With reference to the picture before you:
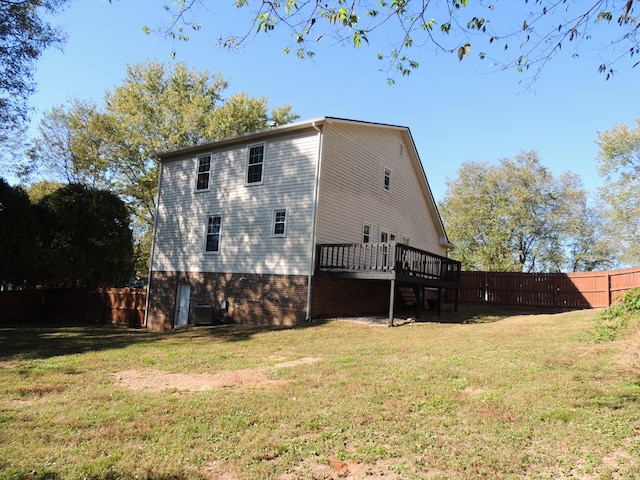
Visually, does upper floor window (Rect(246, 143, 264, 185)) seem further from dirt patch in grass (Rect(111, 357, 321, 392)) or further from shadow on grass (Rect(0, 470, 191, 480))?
shadow on grass (Rect(0, 470, 191, 480))

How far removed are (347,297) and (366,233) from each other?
9.66ft

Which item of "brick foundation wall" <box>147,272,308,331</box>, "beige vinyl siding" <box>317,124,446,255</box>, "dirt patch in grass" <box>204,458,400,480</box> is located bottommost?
"dirt patch in grass" <box>204,458,400,480</box>

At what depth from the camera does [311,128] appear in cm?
1545

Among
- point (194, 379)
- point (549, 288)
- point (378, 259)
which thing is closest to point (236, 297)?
point (378, 259)

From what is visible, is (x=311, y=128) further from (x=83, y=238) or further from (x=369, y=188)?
(x=83, y=238)

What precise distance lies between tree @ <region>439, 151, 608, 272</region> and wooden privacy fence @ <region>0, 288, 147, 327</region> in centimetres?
2697

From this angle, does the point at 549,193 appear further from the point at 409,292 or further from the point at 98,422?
the point at 98,422

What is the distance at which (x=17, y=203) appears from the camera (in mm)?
19891

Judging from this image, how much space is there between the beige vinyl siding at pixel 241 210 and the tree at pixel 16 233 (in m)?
6.02

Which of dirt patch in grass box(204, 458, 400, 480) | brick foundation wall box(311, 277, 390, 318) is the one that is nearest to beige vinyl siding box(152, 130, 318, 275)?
brick foundation wall box(311, 277, 390, 318)

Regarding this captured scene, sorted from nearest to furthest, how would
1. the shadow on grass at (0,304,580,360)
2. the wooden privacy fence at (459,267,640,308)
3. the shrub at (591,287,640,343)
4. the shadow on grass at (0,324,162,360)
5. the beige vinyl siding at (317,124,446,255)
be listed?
the shrub at (591,287,640,343)
the shadow on grass at (0,324,162,360)
the shadow on grass at (0,304,580,360)
the beige vinyl siding at (317,124,446,255)
the wooden privacy fence at (459,267,640,308)

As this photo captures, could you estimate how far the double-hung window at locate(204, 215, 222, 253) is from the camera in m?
17.8

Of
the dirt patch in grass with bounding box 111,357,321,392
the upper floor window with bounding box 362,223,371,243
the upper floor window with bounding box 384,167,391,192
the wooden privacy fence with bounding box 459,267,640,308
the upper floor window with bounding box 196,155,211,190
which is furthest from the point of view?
the wooden privacy fence with bounding box 459,267,640,308

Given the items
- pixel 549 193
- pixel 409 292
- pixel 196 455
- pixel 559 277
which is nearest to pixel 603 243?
pixel 549 193
